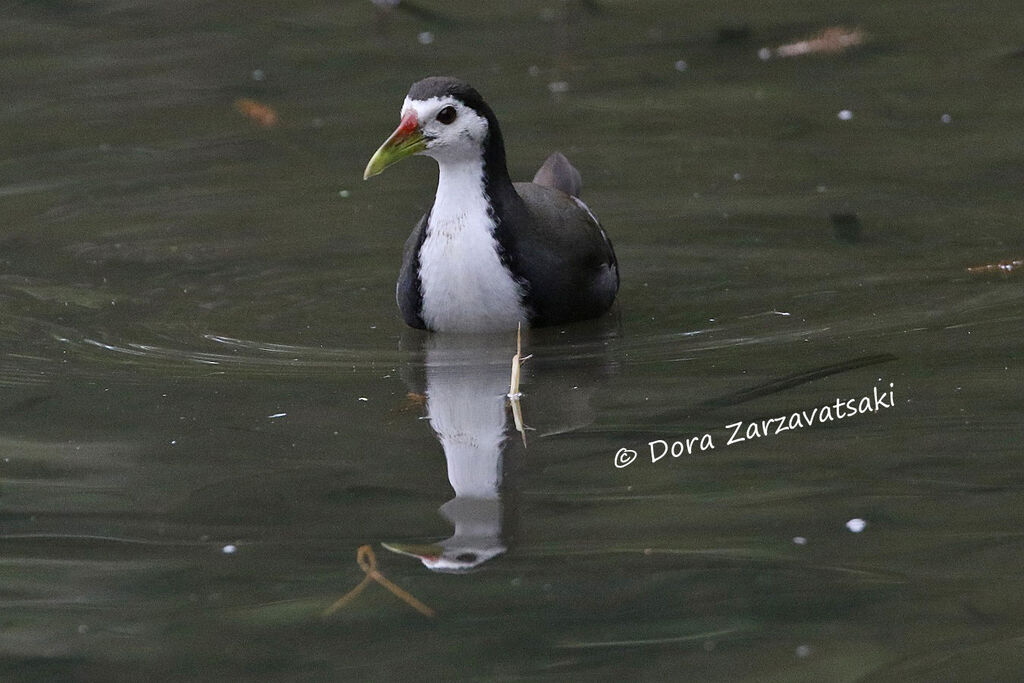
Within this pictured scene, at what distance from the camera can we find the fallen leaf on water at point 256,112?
9.27 meters

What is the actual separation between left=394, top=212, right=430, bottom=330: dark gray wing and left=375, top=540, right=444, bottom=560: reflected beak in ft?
6.75

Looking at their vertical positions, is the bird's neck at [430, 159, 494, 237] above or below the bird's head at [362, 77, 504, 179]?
below

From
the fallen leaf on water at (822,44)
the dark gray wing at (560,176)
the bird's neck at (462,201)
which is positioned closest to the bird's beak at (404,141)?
the bird's neck at (462,201)

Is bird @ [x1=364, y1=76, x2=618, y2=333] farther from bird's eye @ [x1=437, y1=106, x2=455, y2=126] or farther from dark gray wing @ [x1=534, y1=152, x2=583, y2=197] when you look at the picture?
dark gray wing @ [x1=534, y1=152, x2=583, y2=197]

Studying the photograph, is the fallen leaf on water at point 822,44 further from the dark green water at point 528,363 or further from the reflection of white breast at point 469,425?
the reflection of white breast at point 469,425

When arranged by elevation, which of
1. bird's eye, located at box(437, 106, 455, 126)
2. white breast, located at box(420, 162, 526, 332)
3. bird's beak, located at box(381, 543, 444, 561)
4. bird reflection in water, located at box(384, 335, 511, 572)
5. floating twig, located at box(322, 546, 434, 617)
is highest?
bird's eye, located at box(437, 106, 455, 126)

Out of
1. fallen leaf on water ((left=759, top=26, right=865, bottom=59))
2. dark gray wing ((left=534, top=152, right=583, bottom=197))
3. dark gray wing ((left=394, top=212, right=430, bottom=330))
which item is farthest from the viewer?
fallen leaf on water ((left=759, top=26, right=865, bottom=59))

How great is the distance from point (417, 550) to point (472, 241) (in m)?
2.10

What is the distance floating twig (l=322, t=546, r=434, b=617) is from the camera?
Answer: 4.10 meters

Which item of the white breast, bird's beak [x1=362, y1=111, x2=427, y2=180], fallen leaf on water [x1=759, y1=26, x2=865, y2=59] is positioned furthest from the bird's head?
fallen leaf on water [x1=759, y1=26, x2=865, y2=59]

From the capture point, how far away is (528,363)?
239 inches

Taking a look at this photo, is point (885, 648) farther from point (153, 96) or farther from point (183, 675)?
point (153, 96)

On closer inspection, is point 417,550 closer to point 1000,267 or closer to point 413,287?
point 413,287

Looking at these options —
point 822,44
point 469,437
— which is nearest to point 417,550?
point 469,437
